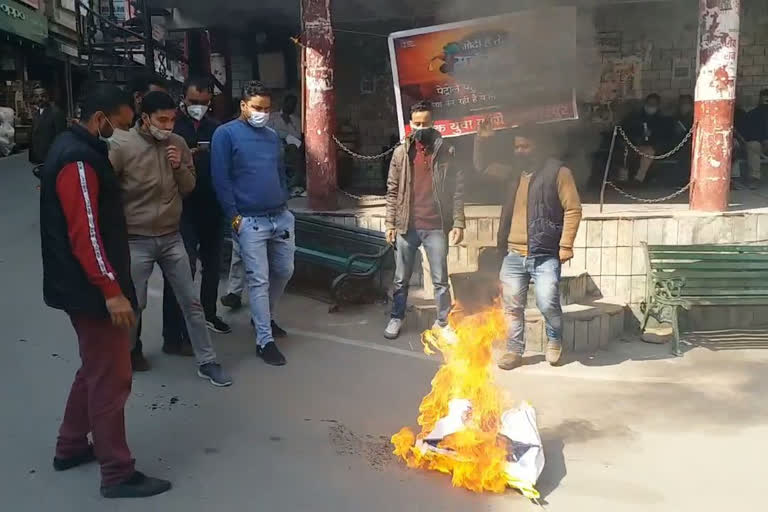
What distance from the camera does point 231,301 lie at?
20.2 feet

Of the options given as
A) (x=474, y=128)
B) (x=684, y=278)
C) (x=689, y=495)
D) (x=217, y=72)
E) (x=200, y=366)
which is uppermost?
(x=217, y=72)

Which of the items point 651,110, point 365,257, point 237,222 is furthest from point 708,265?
point 651,110

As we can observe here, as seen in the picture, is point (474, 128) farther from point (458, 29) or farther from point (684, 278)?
point (684, 278)

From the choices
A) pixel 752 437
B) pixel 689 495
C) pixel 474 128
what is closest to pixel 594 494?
pixel 689 495

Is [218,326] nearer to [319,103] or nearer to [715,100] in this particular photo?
[319,103]

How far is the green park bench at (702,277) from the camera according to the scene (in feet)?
18.9

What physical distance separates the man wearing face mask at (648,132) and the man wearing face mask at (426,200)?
19.1ft

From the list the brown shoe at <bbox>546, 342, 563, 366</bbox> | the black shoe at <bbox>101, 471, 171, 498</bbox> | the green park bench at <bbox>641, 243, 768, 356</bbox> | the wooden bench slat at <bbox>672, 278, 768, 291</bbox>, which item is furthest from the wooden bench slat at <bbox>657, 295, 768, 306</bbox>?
the black shoe at <bbox>101, 471, 171, 498</bbox>

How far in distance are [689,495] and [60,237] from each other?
127 inches

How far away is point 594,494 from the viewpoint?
3.44 meters

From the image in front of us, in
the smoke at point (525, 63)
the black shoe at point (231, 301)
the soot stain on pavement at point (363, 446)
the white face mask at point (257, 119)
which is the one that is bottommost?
the soot stain on pavement at point (363, 446)

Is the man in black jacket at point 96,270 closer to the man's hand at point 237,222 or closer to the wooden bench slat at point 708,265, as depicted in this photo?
the man's hand at point 237,222

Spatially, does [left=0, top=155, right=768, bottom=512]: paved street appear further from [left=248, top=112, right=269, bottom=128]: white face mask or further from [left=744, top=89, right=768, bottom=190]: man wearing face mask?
[left=744, top=89, right=768, bottom=190]: man wearing face mask

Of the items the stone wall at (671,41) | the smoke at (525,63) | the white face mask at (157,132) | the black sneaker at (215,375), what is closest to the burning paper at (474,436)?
the black sneaker at (215,375)
